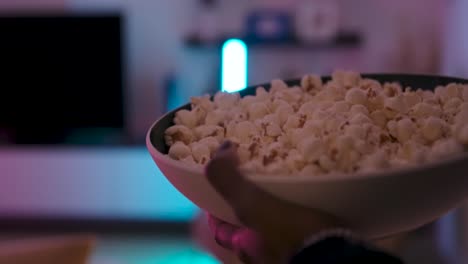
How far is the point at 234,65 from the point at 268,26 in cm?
29

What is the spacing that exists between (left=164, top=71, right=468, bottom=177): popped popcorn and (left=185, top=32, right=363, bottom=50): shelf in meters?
2.54

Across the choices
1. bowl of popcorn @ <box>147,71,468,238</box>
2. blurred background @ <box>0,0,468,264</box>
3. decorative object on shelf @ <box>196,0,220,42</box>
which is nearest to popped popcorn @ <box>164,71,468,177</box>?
bowl of popcorn @ <box>147,71,468,238</box>

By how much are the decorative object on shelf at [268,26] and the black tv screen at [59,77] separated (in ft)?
2.42

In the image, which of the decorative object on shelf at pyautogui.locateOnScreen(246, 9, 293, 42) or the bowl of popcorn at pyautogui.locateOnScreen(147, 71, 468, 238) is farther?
the decorative object on shelf at pyautogui.locateOnScreen(246, 9, 293, 42)

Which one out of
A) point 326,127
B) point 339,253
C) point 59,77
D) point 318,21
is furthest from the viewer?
point 59,77

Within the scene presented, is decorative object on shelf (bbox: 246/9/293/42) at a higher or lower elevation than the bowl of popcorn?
lower

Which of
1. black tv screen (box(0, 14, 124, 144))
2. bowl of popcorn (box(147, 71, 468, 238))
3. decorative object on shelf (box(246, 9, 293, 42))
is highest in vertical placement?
bowl of popcorn (box(147, 71, 468, 238))

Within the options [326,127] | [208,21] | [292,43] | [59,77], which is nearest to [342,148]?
[326,127]

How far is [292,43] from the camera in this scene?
3.24 metres

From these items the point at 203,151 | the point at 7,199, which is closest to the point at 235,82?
the point at 7,199

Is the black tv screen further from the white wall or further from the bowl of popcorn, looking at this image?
the bowl of popcorn

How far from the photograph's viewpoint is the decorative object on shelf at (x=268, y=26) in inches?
127

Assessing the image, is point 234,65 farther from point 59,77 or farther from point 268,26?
point 59,77

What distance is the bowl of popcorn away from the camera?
19.0 inches
